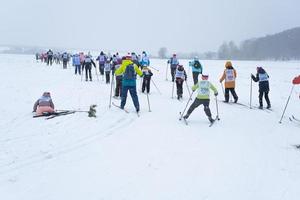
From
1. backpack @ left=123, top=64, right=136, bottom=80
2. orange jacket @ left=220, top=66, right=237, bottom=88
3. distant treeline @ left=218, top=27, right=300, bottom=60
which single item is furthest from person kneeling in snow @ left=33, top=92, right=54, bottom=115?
distant treeline @ left=218, top=27, right=300, bottom=60

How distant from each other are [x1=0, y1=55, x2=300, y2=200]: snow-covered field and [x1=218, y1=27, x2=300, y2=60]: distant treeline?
444 feet

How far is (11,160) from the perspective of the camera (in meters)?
8.45

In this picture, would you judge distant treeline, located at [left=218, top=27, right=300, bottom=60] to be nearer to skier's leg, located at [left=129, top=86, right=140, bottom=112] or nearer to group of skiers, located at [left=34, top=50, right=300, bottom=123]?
group of skiers, located at [left=34, top=50, right=300, bottom=123]

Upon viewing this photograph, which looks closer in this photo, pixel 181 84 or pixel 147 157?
pixel 147 157

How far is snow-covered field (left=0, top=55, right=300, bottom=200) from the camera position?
6.91 metres

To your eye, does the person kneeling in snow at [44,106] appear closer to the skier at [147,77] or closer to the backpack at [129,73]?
the backpack at [129,73]

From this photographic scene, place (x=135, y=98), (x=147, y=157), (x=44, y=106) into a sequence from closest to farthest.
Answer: (x=147, y=157), (x=44, y=106), (x=135, y=98)

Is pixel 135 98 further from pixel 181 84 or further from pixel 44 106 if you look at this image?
pixel 181 84

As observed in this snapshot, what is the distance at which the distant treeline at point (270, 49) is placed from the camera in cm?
14388

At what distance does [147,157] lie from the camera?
28.3ft

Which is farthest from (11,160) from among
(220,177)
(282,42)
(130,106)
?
(282,42)

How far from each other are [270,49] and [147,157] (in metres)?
151

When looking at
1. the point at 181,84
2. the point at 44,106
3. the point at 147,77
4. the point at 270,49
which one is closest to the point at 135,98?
the point at 44,106

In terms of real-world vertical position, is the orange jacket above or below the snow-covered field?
above
